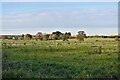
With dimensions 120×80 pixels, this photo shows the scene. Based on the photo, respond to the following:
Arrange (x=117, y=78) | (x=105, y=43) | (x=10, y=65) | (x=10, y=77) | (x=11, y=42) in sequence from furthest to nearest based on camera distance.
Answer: (x=105, y=43) → (x=11, y=42) → (x=10, y=65) → (x=117, y=78) → (x=10, y=77)

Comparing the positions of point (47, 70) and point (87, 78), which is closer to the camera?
point (87, 78)

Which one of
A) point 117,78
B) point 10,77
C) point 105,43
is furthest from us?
point 105,43

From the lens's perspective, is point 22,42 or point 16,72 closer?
point 16,72

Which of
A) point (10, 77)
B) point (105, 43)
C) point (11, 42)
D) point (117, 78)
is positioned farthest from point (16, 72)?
point (105, 43)

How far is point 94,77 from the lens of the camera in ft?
43.5

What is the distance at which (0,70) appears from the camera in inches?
532

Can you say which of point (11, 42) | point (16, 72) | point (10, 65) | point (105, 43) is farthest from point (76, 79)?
point (105, 43)

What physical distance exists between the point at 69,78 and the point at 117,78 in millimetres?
2056

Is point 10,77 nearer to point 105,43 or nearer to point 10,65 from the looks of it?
point 10,65

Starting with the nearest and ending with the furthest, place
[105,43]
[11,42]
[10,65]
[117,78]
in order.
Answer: [117,78] → [10,65] → [11,42] → [105,43]

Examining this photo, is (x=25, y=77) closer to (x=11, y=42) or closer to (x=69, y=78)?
(x=69, y=78)

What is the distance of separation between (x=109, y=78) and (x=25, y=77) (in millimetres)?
3471

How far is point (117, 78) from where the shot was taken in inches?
528

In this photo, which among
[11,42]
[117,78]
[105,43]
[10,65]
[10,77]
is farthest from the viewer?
[105,43]
